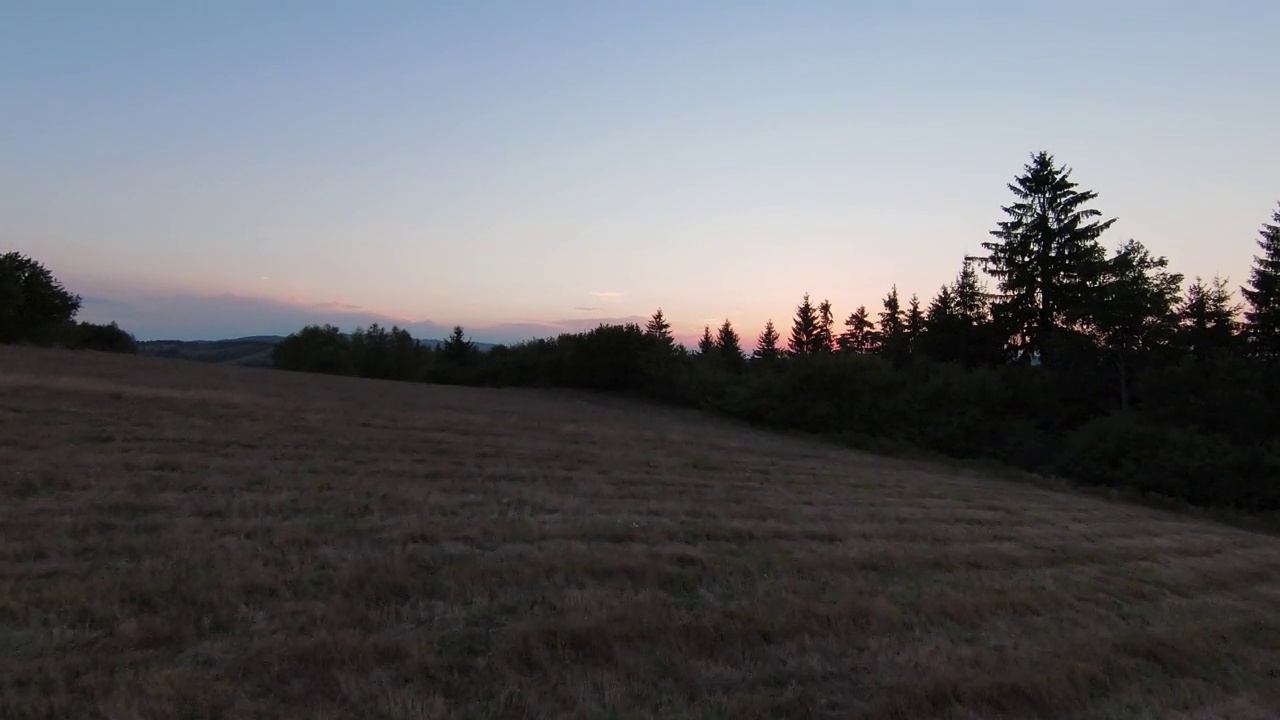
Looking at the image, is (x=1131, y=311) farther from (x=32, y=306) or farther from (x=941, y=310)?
(x=32, y=306)

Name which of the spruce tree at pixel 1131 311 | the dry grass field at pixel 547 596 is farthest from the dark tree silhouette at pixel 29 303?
the spruce tree at pixel 1131 311

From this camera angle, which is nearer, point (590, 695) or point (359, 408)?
point (590, 695)

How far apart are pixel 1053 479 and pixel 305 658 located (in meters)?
29.2

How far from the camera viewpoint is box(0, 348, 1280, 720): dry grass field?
15.9ft

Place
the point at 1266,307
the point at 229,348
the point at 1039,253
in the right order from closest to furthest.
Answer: the point at 1266,307
the point at 1039,253
the point at 229,348

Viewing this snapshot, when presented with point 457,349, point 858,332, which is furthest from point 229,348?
point 858,332

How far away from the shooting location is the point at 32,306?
4159 centimetres

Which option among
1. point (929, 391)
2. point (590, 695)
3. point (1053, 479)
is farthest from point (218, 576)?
point (929, 391)

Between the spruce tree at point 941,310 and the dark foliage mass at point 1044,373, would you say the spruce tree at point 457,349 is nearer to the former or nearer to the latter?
the dark foliage mass at point 1044,373

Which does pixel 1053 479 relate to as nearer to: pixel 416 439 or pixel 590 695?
pixel 416 439

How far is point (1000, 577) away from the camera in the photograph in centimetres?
939

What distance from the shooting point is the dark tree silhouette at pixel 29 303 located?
39188 millimetres

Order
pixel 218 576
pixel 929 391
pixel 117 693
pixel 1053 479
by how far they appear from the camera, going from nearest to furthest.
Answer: pixel 117 693
pixel 218 576
pixel 1053 479
pixel 929 391

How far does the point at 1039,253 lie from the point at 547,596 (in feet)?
163
